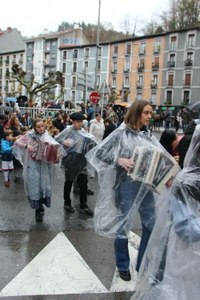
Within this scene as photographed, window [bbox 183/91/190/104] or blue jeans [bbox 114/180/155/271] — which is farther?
window [bbox 183/91/190/104]

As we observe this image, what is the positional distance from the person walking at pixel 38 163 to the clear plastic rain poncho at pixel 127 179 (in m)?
1.74

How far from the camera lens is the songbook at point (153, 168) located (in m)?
3.19

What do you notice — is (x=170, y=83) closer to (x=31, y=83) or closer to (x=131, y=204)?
(x=31, y=83)

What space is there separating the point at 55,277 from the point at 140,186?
3.88 feet

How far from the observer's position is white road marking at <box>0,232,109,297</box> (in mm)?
3359

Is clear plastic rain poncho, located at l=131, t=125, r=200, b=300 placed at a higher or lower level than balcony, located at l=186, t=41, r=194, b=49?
lower

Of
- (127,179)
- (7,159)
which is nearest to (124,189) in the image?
(127,179)

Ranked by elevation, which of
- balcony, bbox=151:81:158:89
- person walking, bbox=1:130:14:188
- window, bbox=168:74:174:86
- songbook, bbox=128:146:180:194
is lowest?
person walking, bbox=1:130:14:188

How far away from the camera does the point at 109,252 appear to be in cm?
431

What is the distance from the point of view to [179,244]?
2379 millimetres

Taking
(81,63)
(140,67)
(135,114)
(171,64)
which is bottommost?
(135,114)

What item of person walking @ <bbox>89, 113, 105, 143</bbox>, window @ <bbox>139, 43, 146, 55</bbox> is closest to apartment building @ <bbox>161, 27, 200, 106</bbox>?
window @ <bbox>139, 43, 146, 55</bbox>

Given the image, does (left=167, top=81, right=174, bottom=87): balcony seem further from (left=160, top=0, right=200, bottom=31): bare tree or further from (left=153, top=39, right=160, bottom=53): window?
(left=160, top=0, right=200, bottom=31): bare tree

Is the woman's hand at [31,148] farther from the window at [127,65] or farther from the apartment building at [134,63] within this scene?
the window at [127,65]
